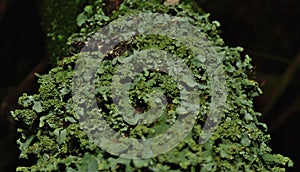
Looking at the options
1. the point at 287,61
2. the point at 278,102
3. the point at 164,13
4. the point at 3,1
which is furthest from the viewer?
the point at 278,102

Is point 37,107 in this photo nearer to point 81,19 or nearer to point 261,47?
point 81,19

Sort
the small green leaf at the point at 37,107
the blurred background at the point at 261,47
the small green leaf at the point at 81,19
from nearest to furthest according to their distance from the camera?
1. the small green leaf at the point at 37,107
2. the small green leaf at the point at 81,19
3. the blurred background at the point at 261,47

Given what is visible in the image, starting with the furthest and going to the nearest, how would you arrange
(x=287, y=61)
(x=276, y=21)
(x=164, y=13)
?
1. (x=276, y=21)
2. (x=287, y=61)
3. (x=164, y=13)

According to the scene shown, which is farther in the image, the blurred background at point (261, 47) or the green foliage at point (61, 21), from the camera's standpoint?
the blurred background at point (261, 47)

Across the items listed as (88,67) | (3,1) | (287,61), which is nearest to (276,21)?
(287,61)

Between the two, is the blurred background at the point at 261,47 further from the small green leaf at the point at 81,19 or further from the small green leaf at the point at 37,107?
the small green leaf at the point at 37,107

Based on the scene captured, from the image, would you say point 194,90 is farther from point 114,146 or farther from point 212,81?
point 114,146

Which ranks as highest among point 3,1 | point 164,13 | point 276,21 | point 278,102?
point 276,21

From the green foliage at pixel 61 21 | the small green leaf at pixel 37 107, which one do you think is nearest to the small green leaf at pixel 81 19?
the green foliage at pixel 61 21
